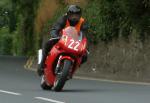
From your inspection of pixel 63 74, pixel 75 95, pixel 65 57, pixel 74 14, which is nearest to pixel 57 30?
pixel 74 14

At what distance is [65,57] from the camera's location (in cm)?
1459

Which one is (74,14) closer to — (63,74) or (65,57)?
(65,57)

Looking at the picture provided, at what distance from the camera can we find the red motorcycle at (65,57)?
14539 mm

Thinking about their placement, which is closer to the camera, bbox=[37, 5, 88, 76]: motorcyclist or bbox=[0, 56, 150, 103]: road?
bbox=[0, 56, 150, 103]: road

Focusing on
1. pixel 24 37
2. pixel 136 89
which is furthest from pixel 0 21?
pixel 136 89

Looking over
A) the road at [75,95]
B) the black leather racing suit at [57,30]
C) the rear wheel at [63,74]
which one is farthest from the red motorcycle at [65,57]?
the road at [75,95]

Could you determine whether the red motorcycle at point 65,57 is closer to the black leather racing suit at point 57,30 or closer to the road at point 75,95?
the black leather racing suit at point 57,30

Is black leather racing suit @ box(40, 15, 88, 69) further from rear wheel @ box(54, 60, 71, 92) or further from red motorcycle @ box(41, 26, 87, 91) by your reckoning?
rear wheel @ box(54, 60, 71, 92)

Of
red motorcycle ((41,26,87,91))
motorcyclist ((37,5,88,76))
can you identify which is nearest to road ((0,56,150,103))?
red motorcycle ((41,26,87,91))

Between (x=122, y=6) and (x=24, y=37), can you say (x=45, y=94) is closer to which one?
(x=122, y=6)

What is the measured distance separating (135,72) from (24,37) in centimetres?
1918

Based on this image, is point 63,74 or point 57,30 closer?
point 63,74

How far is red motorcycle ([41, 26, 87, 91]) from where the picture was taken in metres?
14.5

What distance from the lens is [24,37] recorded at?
1569 inches
